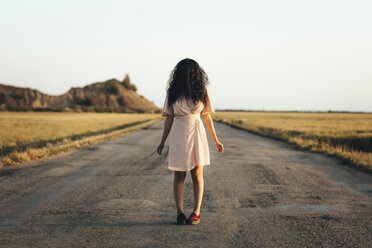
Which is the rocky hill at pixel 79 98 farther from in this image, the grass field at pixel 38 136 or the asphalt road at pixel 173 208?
the asphalt road at pixel 173 208

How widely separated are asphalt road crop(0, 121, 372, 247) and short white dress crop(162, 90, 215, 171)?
0.78 m

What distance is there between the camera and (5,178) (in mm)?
6957

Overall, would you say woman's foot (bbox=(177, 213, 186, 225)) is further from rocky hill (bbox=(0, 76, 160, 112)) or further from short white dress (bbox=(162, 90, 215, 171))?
rocky hill (bbox=(0, 76, 160, 112))

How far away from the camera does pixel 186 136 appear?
4043mm

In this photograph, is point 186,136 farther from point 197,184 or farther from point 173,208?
point 173,208

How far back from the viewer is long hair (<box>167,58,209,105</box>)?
3992mm

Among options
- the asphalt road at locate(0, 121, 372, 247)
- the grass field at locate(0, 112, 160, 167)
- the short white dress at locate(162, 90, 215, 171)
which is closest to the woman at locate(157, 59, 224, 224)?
the short white dress at locate(162, 90, 215, 171)

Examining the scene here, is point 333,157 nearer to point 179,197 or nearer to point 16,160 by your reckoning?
point 179,197

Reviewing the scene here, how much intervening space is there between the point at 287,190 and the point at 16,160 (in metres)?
7.59

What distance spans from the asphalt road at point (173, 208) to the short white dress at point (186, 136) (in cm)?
78

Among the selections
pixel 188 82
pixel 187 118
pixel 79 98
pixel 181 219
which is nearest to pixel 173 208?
pixel 181 219

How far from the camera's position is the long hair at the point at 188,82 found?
3992 mm

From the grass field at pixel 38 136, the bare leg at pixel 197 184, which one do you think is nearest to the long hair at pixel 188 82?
the bare leg at pixel 197 184

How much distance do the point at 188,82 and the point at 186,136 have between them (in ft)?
2.19
